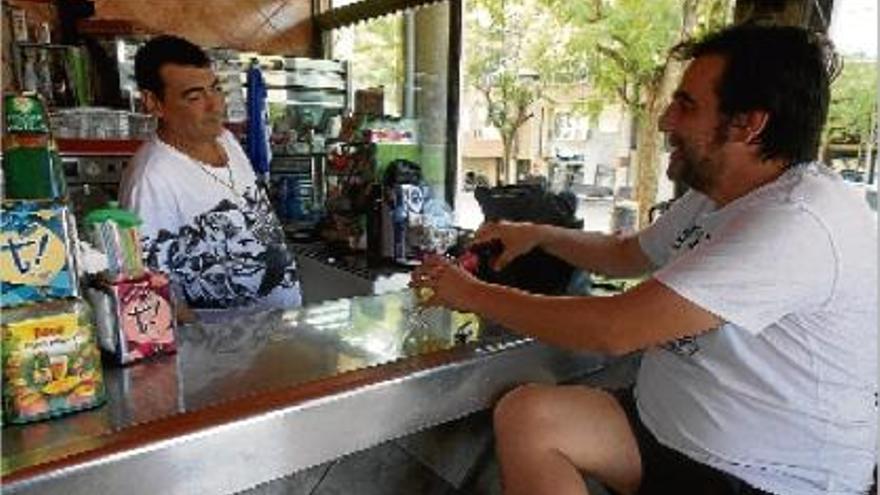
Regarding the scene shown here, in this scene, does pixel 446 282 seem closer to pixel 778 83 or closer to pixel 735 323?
pixel 735 323

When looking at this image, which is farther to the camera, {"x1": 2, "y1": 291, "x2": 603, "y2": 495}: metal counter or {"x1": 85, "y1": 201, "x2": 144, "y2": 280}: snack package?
{"x1": 85, "y1": 201, "x2": 144, "y2": 280}: snack package

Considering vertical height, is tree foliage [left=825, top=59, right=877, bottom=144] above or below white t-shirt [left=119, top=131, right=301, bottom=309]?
above

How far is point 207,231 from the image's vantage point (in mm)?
1734

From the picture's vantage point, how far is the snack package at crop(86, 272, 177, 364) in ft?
3.21

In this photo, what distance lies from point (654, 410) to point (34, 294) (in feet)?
3.24

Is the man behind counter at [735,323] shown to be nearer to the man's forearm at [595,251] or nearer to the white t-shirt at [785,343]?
the white t-shirt at [785,343]

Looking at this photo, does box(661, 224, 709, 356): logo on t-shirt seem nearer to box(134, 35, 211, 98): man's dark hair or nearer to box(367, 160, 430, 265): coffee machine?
box(367, 160, 430, 265): coffee machine

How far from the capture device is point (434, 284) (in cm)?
127

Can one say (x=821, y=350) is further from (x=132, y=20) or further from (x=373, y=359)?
(x=132, y=20)

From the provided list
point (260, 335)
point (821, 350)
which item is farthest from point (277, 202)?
point (821, 350)

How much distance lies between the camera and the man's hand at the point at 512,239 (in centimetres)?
151

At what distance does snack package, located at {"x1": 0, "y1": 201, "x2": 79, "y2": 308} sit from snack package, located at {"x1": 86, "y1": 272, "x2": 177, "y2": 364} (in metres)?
0.09

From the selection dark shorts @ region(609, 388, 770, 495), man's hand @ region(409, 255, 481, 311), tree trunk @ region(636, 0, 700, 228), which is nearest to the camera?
dark shorts @ region(609, 388, 770, 495)

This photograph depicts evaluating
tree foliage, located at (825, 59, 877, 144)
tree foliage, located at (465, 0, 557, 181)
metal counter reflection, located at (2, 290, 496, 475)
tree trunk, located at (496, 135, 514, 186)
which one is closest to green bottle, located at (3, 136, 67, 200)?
metal counter reflection, located at (2, 290, 496, 475)
